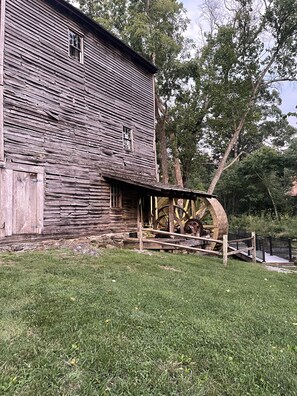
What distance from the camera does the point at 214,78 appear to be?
1973cm

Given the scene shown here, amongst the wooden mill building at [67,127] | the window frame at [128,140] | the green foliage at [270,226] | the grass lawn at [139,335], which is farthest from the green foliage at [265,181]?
the grass lawn at [139,335]

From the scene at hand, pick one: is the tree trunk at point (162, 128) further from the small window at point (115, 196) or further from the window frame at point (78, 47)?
the window frame at point (78, 47)

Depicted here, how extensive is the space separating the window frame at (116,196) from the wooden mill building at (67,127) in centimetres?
5

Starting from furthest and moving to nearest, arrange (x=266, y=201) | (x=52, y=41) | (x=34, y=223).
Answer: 1. (x=266, y=201)
2. (x=52, y=41)
3. (x=34, y=223)

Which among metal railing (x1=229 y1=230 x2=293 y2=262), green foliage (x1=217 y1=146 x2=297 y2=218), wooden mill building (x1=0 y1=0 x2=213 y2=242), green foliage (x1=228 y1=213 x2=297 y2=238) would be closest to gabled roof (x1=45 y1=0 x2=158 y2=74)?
wooden mill building (x1=0 y1=0 x2=213 y2=242)

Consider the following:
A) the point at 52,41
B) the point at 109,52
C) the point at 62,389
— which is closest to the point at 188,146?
the point at 109,52

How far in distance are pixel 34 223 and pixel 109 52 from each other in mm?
8041

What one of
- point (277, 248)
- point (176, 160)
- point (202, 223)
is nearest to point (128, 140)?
point (202, 223)

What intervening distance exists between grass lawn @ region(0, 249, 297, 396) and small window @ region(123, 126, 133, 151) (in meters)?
7.76

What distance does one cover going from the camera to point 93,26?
1180 centimetres

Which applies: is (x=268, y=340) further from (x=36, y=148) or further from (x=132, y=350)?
(x=36, y=148)

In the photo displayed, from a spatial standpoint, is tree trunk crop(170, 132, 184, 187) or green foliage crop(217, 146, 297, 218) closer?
tree trunk crop(170, 132, 184, 187)

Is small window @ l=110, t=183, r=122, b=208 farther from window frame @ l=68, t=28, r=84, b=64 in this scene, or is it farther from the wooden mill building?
window frame @ l=68, t=28, r=84, b=64

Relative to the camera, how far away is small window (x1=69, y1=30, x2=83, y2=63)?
11.1 m
